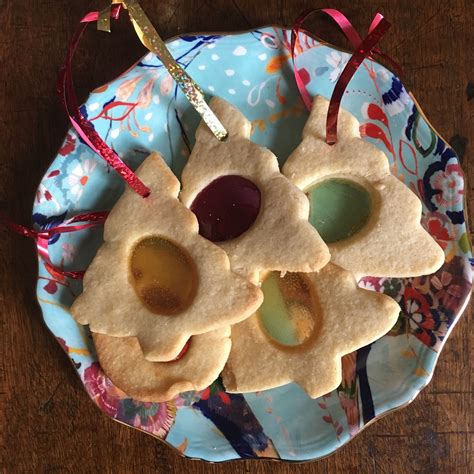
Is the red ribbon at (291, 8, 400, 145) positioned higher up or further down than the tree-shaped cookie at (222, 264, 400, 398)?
higher up

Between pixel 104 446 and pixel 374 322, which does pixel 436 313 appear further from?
pixel 104 446

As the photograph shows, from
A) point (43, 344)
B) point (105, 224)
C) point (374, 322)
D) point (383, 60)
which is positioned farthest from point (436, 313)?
point (43, 344)

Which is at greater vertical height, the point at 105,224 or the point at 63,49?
the point at 63,49

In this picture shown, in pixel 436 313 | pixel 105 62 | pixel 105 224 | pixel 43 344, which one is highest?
pixel 105 62

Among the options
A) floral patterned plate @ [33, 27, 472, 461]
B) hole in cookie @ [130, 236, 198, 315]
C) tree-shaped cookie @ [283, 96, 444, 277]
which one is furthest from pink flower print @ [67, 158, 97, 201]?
tree-shaped cookie @ [283, 96, 444, 277]

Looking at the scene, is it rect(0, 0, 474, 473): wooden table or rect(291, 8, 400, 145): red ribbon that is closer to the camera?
rect(291, 8, 400, 145): red ribbon

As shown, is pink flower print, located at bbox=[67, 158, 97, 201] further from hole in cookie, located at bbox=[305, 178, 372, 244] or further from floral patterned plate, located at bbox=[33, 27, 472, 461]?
hole in cookie, located at bbox=[305, 178, 372, 244]
